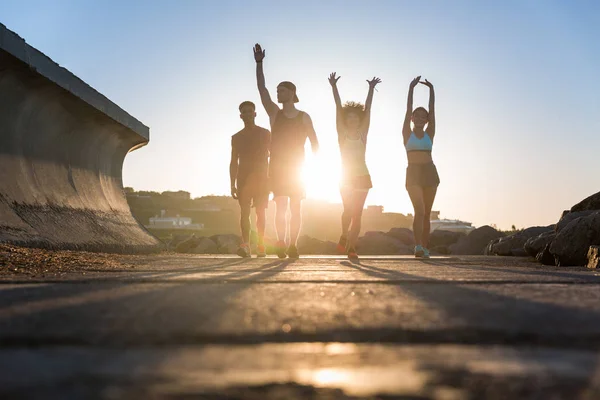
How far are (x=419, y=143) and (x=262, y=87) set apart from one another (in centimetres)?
175

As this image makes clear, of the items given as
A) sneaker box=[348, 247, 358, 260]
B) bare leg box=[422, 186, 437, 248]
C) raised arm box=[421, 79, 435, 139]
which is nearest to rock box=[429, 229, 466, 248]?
bare leg box=[422, 186, 437, 248]

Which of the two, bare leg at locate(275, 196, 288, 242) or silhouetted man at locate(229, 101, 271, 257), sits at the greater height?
silhouetted man at locate(229, 101, 271, 257)

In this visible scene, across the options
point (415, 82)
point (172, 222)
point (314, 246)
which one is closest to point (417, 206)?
point (415, 82)

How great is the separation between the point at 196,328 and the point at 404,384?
57 cm

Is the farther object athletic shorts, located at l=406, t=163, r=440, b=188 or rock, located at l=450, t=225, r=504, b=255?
rock, located at l=450, t=225, r=504, b=255

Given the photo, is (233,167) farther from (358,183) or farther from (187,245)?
(187,245)

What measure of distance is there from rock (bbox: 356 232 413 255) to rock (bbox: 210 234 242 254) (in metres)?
2.75

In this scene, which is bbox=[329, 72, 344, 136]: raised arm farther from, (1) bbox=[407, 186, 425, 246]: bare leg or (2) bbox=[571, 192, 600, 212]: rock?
(2) bbox=[571, 192, 600, 212]: rock

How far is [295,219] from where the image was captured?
6312 mm

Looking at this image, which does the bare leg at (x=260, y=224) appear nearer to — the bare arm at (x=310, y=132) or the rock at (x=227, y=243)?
the bare arm at (x=310, y=132)

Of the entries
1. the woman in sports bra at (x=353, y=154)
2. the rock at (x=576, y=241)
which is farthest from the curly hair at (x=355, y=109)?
the rock at (x=576, y=241)

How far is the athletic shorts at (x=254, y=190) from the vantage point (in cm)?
703

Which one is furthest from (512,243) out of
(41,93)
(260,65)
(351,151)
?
(41,93)

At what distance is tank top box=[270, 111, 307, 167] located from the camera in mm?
6363
